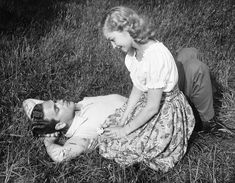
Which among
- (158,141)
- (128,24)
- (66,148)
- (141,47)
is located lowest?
(66,148)

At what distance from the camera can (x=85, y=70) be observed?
381 cm

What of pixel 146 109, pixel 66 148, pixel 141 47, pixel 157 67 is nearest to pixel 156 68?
pixel 157 67

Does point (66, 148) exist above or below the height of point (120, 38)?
below

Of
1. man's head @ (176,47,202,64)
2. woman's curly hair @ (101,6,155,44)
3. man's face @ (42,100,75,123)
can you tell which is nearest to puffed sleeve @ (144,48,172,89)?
woman's curly hair @ (101,6,155,44)

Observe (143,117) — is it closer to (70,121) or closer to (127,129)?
(127,129)

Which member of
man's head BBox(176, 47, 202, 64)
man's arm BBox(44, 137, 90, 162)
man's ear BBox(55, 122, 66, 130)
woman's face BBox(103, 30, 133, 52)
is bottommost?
man's arm BBox(44, 137, 90, 162)

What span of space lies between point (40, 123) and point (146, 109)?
0.87m

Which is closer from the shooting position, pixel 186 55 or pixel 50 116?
pixel 50 116

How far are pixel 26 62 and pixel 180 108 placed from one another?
167cm

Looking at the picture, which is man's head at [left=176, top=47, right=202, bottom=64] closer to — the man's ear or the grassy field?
the grassy field

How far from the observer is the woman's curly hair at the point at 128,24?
254 centimetres

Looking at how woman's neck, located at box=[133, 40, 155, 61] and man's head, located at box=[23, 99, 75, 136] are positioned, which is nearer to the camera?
woman's neck, located at box=[133, 40, 155, 61]

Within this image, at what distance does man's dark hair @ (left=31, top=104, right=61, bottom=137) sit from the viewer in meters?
2.96

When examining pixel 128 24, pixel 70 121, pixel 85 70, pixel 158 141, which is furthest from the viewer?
pixel 85 70
